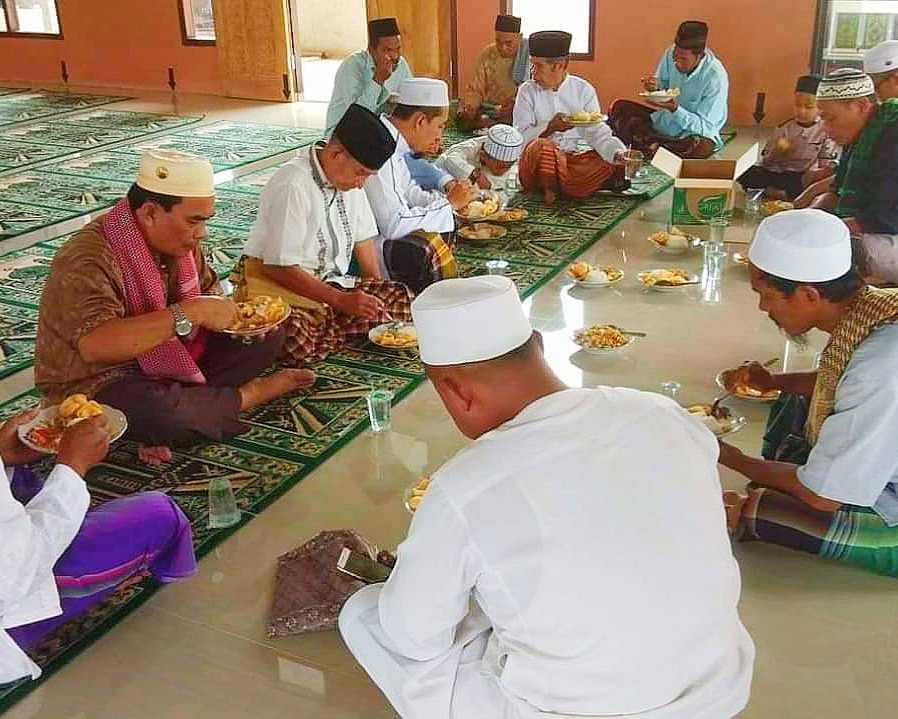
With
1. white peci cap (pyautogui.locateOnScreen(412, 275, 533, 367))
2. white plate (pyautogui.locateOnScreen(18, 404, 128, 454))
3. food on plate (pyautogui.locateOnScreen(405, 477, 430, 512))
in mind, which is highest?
white peci cap (pyautogui.locateOnScreen(412, 275, 533, 367))

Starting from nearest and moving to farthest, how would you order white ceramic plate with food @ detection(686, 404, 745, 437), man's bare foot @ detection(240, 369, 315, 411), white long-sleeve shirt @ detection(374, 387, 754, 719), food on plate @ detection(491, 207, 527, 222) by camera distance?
white long-sleeve shirt @ detection(374, 387, 754, 719) → white ceramic plate with food @ detection(686, 404, 745, 437) → man's bare foot @ detection(240, 369, 315, 411) → food on plate @ detection(491, 207, 527, 222)

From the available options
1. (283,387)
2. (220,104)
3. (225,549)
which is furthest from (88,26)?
(225,549)

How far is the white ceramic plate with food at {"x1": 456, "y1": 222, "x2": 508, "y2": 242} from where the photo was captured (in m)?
4.84

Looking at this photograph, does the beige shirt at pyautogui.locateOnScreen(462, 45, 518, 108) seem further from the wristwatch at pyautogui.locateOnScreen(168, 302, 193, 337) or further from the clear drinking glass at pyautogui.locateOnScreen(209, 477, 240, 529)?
the clear drinking glass at pyautogui.locateOnScreen(209, 477, 240, 529)

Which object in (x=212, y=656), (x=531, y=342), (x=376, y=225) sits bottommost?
(x=212, y=656)

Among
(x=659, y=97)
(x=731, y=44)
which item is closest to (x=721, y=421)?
(x=659, y=97)

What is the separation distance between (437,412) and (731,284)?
178cm

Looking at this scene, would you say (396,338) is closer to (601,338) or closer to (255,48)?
(601,338)

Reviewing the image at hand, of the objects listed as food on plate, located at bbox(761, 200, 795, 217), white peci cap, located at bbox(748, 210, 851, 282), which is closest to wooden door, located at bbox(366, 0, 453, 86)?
food on plate, located at bbox(761, 200, 795, 217)

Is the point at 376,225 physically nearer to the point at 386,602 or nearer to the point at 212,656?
A: the point at 212,656

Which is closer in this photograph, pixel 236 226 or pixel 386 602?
pixel 386 602

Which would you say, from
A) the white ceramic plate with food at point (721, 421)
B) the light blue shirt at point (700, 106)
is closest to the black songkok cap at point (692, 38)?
the light blue shirt at point (700, 106)

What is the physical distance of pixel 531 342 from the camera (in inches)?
55.0

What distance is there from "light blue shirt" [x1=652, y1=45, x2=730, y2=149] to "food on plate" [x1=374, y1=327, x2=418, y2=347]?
135 inches
